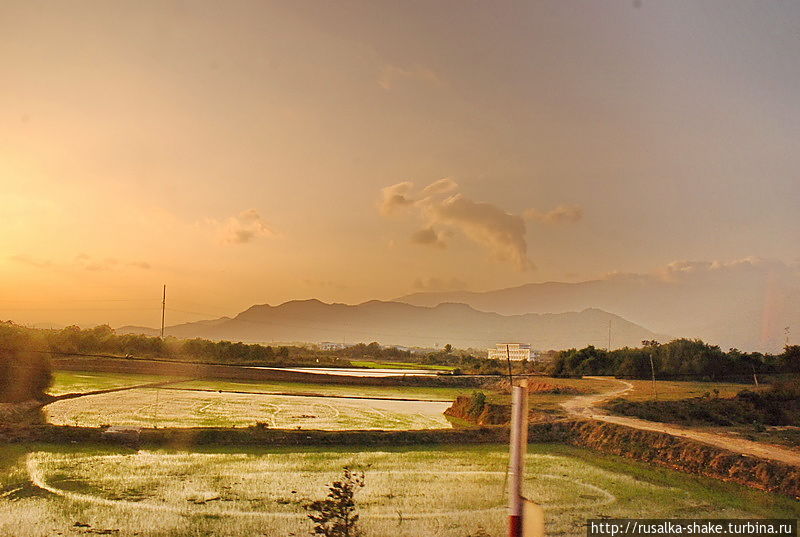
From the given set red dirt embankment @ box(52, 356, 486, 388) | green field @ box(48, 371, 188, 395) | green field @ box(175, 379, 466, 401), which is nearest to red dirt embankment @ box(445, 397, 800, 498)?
green field @ box(175, 379, 466, 401)

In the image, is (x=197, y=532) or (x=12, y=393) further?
(x=12, y=393)

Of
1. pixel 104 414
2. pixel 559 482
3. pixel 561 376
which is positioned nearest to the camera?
pixel 559 482

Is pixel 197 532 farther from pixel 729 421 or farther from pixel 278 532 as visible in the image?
pixel 729 421

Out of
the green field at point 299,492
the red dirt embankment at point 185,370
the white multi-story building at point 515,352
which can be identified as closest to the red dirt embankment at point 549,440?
the green field at point 299,492

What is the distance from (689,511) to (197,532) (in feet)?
33.5

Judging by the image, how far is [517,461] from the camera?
378cm

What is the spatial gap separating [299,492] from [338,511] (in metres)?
1.76

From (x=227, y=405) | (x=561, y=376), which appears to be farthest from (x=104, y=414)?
(x=561, y=376)

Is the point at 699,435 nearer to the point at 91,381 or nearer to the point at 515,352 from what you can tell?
the point at 91,381

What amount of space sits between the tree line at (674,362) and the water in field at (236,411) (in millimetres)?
31049

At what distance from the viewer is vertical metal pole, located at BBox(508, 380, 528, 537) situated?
12.4ft

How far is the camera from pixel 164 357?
183ft

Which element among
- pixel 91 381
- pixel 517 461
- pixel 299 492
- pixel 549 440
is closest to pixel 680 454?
pixel 549 440

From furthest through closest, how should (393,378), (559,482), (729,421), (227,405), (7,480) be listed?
1. (393,378)
2. (227,405)
3. (729,421)
4. (559,482)
5. (7,480)
